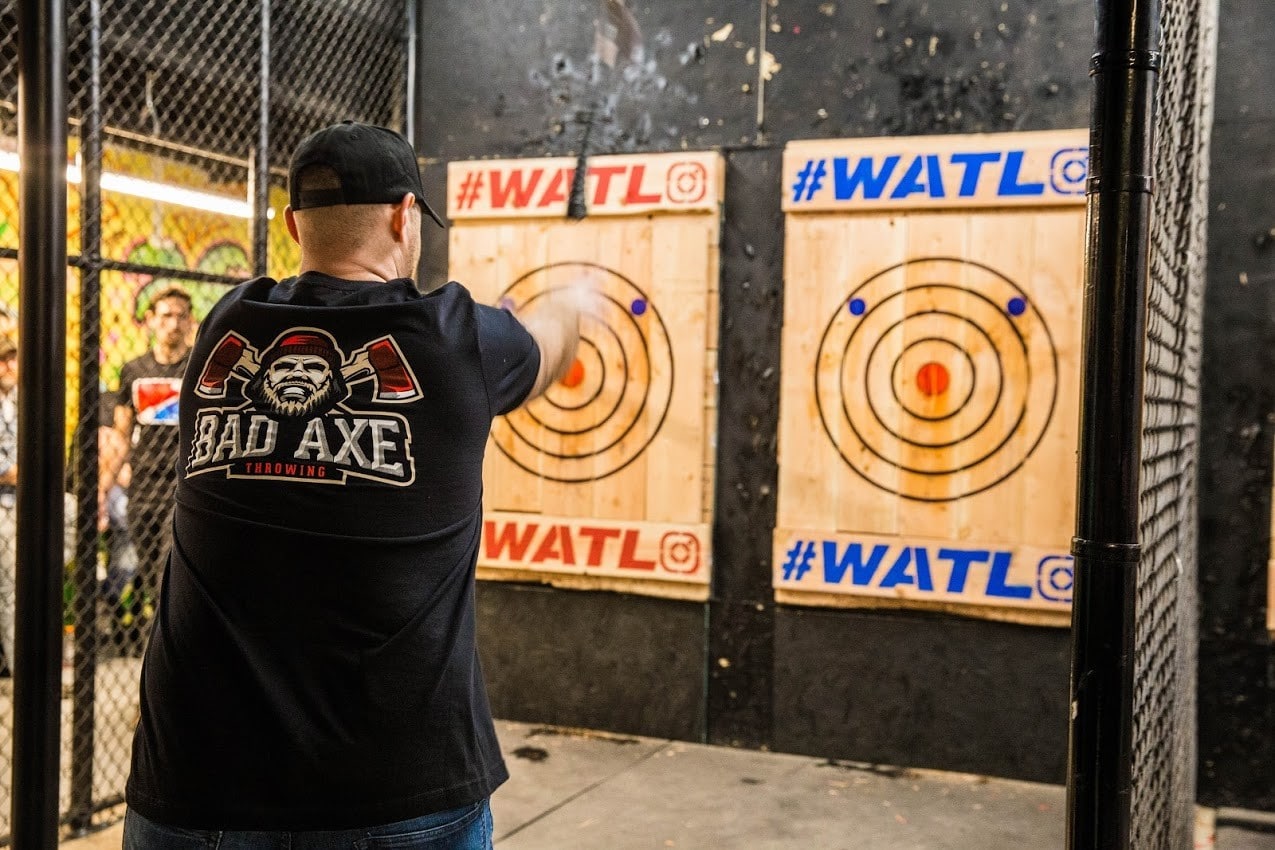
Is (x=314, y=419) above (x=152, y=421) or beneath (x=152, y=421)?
above

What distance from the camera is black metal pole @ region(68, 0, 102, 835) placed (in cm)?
429

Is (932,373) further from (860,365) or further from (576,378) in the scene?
(576,378)

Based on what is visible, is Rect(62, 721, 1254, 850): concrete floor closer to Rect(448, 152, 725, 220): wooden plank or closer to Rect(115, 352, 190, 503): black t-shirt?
Rect(115, 352, 190, 503): black t-shirt

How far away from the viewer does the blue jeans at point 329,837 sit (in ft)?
5.51

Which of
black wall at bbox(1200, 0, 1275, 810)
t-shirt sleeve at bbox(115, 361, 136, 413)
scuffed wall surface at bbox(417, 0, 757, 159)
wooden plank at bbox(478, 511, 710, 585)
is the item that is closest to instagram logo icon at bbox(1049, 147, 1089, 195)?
black wall at bbox(1200, 0, 1275, 810)

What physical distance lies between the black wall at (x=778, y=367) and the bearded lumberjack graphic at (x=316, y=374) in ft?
12.3

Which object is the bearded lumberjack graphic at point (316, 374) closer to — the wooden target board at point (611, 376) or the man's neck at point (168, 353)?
the wooden target board at point (611, 376)

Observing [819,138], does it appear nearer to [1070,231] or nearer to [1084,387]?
[1070,231]

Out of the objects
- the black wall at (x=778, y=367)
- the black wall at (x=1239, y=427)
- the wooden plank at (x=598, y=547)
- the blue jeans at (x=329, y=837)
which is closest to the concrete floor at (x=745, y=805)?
the black wall at (x=778, y=367)

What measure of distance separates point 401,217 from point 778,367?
11.7ft

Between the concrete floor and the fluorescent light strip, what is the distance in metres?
3.70

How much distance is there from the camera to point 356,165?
190 centimetres

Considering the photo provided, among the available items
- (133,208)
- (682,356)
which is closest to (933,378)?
(682,356)

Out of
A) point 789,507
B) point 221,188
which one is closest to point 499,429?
point 789,507
